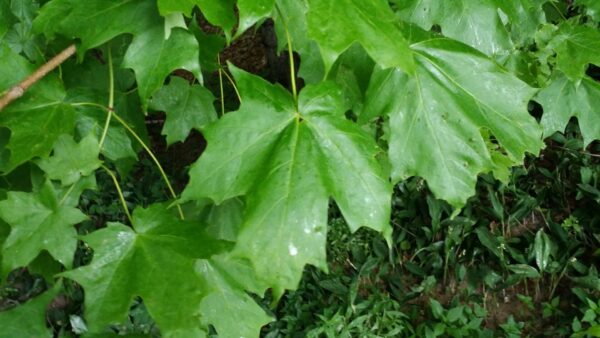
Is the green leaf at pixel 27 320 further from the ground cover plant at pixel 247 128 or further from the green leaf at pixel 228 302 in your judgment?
the green leaf at pixel 228 302

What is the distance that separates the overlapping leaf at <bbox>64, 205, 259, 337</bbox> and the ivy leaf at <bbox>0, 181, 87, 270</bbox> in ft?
0.43

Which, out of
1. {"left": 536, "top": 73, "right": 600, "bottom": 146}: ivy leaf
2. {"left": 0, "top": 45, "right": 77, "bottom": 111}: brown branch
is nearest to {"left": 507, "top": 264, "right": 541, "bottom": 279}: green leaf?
{"left": 536, "top": 73, "right": 600, "bottom": 146}: ivy leaf

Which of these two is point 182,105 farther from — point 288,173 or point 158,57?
point 288,173

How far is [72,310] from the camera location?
3457 millimetres

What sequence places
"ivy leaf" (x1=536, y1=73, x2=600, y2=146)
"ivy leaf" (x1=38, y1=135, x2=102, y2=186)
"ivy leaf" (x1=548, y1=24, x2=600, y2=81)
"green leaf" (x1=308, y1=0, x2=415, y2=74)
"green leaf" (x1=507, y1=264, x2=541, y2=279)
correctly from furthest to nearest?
"green leaf" (x1=507, y1=264, x2=541, y2=279) < "ivy leaf" (x1=536, y1=73, x2=600, y2=146) < "ivy leaf" (x1=548, y1=24, x2=600, y2=81) < "ivy leaf" (x1=38, y1=135, x2=102, y2=186) < "green leaf" (x1=308, y1=0, x2=415, y2=74)

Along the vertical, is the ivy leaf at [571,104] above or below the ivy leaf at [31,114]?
below

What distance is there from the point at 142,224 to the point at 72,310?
8.07 ft

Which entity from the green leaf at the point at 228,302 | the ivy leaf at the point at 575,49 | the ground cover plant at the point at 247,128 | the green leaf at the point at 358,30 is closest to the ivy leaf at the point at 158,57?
the ground cover plant at the point at 247,128

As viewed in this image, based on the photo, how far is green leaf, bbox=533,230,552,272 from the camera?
326cm

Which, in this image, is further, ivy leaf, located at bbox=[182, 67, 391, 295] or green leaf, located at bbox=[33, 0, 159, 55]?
green leaf, located at bbox=[33, 0, 159, 55]

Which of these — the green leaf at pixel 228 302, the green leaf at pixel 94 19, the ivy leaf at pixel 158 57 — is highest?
the green leaf at pixel 94 19

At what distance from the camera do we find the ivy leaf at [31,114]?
1.28 meters

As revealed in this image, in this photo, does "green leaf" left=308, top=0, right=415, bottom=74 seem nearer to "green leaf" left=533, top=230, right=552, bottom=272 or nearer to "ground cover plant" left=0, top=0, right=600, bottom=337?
"ground cover plant" left=0, top=0, right=600, bottom=337

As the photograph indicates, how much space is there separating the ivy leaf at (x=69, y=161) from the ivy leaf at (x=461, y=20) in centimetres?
72
